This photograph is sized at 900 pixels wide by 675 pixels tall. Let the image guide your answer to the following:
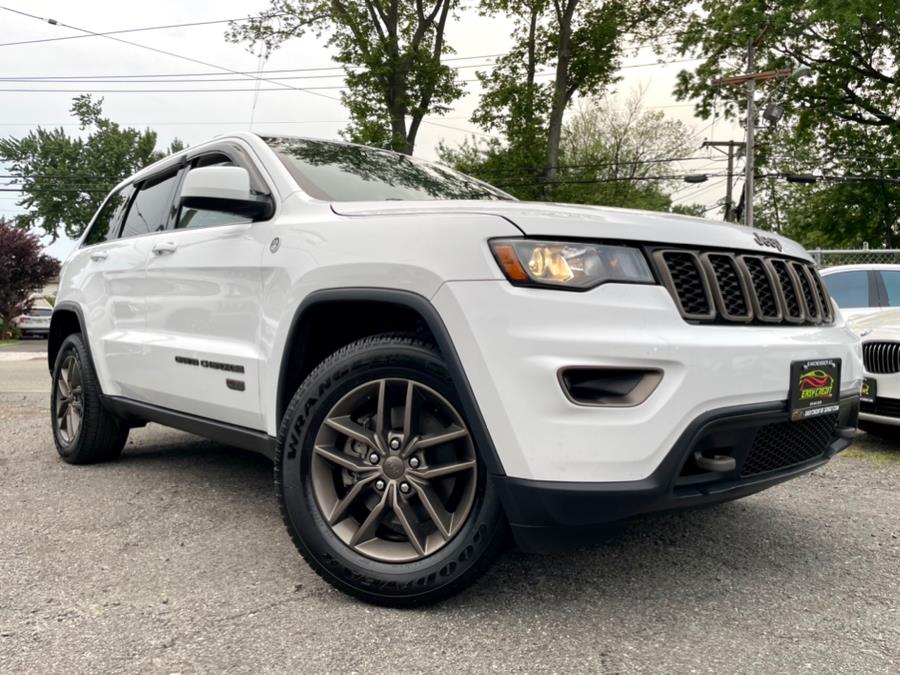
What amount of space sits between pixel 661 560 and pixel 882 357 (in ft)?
10.3

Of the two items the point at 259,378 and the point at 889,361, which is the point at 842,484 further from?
the point at 259,378

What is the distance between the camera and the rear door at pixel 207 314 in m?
2.88

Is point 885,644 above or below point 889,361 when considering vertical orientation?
below

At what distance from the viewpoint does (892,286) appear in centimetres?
679

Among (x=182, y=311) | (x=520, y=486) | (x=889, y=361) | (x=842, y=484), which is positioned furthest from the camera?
(x=889, y=361)

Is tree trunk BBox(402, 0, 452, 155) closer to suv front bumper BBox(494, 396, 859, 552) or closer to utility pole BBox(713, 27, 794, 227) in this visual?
utility pole BBox(713, 27, 794, 227)

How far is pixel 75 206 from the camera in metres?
49.3

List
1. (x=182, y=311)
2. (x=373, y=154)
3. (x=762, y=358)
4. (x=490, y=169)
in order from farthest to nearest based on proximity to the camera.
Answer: (x=490, y=169) → (x=373, y=154) → (x=182, y=311) → (x=762, y=358)

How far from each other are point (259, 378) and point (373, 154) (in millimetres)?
1453

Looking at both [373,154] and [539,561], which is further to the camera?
[373,154]

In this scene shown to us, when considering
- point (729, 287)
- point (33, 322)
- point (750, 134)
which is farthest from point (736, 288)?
point (33, 322)

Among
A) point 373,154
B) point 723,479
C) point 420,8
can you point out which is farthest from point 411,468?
point 420,8

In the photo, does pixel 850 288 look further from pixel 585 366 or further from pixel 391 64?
pixel 391 64

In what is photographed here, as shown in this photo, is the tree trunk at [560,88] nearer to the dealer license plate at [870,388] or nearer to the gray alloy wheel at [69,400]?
the dealer license plate at [870,388]
